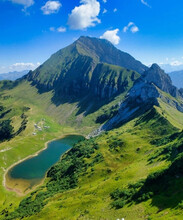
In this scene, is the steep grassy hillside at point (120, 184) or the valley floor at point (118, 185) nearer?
the steep grassy hillside at point (120, 184)

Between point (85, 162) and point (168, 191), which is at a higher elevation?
point (168, 191)

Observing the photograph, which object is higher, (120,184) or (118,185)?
(120,184)

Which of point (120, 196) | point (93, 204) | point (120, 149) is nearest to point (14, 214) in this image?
point (93, 204)

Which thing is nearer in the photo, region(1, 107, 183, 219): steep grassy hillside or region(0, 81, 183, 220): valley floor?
region(1, 107, 183, 219): steep grassy hillside

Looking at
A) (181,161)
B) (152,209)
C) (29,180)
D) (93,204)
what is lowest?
(29,180)

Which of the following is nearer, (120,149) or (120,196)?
(120,196)

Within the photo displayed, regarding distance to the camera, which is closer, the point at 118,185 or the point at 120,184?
the point at 118,185

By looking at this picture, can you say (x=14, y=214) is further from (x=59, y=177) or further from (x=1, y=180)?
(x=1, y=180)

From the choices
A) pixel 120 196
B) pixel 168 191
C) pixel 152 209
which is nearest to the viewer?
pixel 152 209
